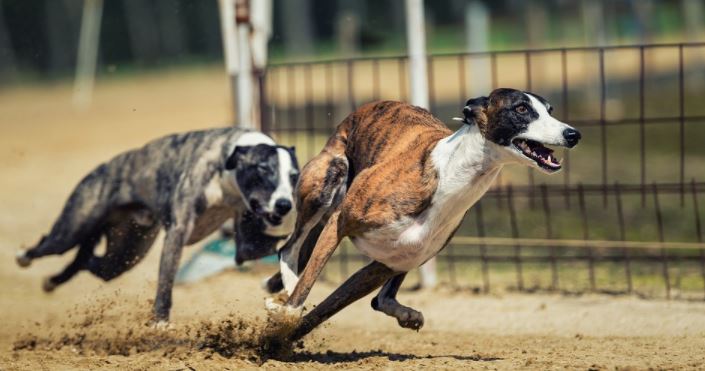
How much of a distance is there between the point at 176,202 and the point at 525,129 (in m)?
2.96

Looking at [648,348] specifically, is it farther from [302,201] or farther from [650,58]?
[650,58]

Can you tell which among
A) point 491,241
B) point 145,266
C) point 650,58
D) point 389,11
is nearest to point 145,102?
point 389,11

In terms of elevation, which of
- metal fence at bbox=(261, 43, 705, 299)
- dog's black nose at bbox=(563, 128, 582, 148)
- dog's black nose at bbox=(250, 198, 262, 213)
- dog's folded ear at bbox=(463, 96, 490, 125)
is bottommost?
metal fence at bbox=(261, 43, 705, 299)

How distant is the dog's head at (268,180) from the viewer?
7.10 meters

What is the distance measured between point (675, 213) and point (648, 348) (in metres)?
5.00

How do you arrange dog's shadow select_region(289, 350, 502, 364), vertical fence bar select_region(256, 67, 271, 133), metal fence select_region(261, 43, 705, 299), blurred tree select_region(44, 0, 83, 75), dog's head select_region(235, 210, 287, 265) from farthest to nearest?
1. blurred tree select_region(44, 0, 83, 75)
2. vertical fence bar select_region(256, 67, 271, 133)
3. metal fence select_region(261, 43, 705, 299)
4. dog's head select_region(235, 210, 287, 265)
5. dog's shadow select_region(289, 350, 502, 364)

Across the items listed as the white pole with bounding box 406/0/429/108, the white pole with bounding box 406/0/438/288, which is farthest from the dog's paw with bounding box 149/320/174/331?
the white pole with bounding box 406/0/429/108

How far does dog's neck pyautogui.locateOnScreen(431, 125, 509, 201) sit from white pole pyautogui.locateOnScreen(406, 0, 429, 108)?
114 inches

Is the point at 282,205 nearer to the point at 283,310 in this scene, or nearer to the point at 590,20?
the point at 283,310

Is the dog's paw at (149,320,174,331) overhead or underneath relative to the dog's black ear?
underneath

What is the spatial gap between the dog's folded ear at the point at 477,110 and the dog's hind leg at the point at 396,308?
45.0 inches

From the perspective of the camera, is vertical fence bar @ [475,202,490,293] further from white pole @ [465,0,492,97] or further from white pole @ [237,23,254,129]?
white pole @ [465,0,492,97]

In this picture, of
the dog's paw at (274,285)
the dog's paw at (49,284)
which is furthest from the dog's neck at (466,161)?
the dog's paw at (49,284)

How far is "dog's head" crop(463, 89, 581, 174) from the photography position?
520 cm
